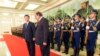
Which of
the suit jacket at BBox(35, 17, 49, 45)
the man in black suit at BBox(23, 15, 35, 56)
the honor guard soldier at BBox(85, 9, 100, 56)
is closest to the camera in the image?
the suit jacket at BBox(35, 17, 49, 45)

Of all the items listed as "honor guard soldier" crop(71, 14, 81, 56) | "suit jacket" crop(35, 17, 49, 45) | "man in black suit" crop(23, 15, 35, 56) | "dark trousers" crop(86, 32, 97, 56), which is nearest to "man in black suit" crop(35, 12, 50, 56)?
"suit jacket" crop(35, 17, 49, 45)

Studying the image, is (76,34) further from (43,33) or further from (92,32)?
(43,33)

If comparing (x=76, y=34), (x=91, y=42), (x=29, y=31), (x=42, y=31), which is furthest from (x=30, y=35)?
(x=91, y=42)

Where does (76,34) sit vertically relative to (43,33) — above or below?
below

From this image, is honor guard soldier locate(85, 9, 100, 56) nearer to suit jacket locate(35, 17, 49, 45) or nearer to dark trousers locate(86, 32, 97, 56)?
dark trousers locate(86, 32, 97, 56)

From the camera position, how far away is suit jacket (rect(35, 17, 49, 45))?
4.24 metres

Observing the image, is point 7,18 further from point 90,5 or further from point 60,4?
point 90,5

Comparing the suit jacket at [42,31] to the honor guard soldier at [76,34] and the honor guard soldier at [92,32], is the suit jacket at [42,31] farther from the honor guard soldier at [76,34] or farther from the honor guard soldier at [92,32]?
the honor guard soldier at [76,34]

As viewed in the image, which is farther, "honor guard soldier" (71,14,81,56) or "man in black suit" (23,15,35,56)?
"honor guard soldier" (71,14,81,56)

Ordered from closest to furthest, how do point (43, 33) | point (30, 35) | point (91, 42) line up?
1. point (43, 33)
2. point (91, 42)
3. point (30, 35)

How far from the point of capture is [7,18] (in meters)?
18.4

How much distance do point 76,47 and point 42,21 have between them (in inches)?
64.6

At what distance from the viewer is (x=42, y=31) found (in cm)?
435

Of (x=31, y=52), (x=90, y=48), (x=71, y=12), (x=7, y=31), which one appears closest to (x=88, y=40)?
(x=90, y=48)
